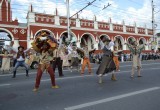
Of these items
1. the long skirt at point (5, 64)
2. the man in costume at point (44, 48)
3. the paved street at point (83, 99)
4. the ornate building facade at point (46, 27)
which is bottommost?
the paved street at point (83, 99)

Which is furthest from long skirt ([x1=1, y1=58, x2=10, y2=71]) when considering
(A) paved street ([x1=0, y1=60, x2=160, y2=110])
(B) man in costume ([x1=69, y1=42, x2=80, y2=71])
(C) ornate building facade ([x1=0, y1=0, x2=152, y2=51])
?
(C) ornate building facade ([x1=0, y1=0, x2=152, y2=51])

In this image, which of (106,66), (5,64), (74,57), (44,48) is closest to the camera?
(44,48)

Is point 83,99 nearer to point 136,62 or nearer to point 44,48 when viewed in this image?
point 44,48

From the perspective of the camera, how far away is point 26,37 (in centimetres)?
3253

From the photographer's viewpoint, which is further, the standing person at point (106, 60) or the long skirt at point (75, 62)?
the long skirt at point (75, 62)

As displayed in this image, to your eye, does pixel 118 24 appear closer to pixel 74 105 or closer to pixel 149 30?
pixel 149 30

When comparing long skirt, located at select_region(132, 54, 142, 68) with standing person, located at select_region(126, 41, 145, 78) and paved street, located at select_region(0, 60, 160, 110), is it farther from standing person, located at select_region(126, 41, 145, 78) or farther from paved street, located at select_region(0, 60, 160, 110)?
paved street, located at select_region(0, 60, 160, 110)

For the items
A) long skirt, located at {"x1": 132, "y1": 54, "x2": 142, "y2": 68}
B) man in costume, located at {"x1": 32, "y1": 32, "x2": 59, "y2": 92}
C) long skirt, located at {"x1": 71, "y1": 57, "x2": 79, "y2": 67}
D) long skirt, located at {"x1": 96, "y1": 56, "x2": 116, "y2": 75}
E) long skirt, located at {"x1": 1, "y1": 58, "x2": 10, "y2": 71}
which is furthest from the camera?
long skirt, located at {"x1": 1, "y1": 58, "x2": 10, "y2": 71}

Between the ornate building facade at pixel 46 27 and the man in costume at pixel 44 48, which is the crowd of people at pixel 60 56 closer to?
the man in costume at pixel 44 48

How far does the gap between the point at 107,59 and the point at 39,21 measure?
2467 centimetres

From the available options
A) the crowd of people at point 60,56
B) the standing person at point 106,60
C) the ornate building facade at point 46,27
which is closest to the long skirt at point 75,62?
the crowd of people at point 60,56

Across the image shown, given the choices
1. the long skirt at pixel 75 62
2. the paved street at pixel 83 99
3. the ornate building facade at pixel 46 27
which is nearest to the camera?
the paved street at pixel 83 99

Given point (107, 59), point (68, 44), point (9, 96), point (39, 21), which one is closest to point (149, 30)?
point (39, 21)

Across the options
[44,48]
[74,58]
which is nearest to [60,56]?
[74,58]
